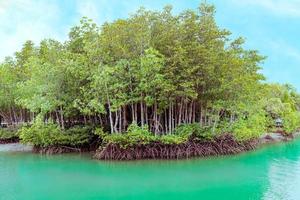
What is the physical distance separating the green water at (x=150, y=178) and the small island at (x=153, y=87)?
121 centimetres

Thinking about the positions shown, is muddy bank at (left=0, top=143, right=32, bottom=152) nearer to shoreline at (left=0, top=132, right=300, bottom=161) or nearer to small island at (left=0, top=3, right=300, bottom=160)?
small island at (left=0, top=3, right=300, bottom=160)

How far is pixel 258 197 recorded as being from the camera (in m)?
11.6

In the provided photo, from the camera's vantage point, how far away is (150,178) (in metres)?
14.4

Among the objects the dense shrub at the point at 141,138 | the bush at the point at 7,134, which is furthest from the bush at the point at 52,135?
the bush at the point at 7,134

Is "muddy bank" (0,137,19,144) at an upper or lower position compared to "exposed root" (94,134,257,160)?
upper

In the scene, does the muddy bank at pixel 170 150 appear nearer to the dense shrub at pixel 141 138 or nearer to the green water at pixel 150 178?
the dense shrub at pixel 141 138

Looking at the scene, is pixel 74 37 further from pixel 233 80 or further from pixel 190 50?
pixel 233 80

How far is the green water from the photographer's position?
12062 millimetres

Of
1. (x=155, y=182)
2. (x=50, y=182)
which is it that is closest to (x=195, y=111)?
(x=155, y=182)

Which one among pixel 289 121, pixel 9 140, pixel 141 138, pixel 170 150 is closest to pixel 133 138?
pixel 141 138

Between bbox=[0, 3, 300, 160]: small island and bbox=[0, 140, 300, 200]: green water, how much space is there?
121 centimetres

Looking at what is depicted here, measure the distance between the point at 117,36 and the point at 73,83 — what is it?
445 centimetres

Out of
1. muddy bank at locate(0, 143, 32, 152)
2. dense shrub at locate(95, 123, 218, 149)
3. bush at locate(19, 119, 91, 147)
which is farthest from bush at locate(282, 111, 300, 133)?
muddy bank at locate(0, 143, 32, 152)

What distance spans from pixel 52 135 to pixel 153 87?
629cm
